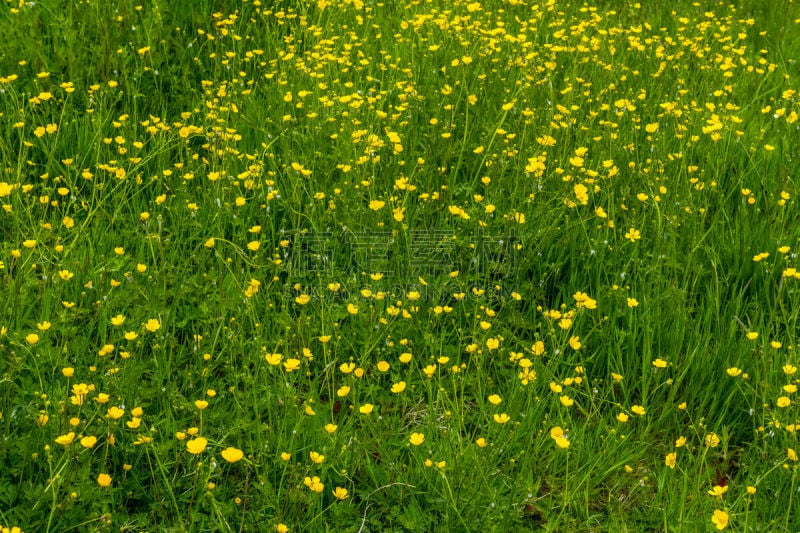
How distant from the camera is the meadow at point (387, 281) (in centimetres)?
215

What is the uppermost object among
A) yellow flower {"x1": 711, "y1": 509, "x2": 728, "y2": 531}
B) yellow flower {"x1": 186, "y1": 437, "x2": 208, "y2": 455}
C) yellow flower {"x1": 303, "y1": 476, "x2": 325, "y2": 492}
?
yellow flower {"x1": 186, "y1": 437, "x2": 208, "y2": 455}

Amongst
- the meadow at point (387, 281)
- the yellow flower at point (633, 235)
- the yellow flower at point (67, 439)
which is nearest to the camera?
the yellow flower at point (67, 439)

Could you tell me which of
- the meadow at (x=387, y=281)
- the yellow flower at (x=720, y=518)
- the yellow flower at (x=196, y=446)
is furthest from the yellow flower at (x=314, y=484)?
the yellow flower at (x=720, y=518)

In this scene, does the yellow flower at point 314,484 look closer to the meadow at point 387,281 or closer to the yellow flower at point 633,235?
the meadow at point 387,281

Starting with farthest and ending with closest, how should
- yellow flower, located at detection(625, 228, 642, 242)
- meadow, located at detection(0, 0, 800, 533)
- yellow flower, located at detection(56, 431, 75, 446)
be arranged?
yellow flower, located at detection(625, 228, 642, 242) → meadow, located at detection(0, 0, 800, 533) → yellow flower, located at detection(56, 431, 75, 446)

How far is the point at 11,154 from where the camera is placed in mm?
3482

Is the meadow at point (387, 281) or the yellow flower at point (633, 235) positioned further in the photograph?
the yellow flower at point (633, 235)

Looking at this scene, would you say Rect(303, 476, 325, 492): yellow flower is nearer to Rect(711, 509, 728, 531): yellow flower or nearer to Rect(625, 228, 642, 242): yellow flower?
Rect(711, 509, 728, 531): yellow flower

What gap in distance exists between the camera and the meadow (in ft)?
7.06

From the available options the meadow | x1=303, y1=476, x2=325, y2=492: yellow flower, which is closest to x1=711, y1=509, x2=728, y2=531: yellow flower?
the meadow

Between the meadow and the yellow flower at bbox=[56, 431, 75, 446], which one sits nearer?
the yellow flower at bbox=[56, 431, 75, 446]

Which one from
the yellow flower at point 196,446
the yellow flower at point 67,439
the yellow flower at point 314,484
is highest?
the yellow flower at point 67,439

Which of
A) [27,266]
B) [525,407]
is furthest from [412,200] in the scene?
[27,266]

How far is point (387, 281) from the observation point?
2.95 m
